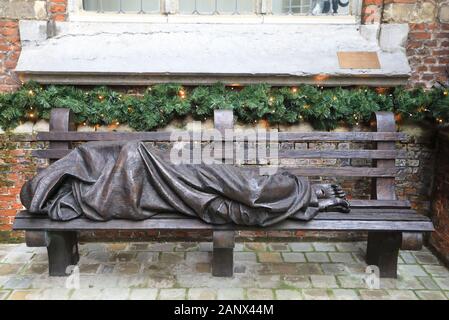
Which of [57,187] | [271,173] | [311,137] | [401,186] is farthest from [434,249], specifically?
[57,187]

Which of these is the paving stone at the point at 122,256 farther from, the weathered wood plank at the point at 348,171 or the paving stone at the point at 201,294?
the weathered wood plank at the point at 348,171

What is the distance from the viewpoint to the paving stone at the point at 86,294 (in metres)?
3.17

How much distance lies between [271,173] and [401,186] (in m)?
1.76

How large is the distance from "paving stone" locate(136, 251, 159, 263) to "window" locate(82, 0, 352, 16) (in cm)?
249

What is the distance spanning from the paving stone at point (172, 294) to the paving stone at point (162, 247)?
80cm

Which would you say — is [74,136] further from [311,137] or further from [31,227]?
[311,137]

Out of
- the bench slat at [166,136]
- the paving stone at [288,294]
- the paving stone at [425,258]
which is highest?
the bench slat at [166,136]

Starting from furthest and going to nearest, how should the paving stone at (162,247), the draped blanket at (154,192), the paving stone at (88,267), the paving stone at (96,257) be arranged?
the paving stone at (162,247)
the paving stone at (96,257)
the paving stone at (88,267)
the draped blanket at (154,192)

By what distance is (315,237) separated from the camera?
4355 mm

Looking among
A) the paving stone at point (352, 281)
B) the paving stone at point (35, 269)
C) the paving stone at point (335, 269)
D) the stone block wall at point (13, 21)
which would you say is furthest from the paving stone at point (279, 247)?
the stone block wall at point (13, 21)

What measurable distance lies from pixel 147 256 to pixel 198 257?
1.57 feet

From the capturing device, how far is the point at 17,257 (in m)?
3.87

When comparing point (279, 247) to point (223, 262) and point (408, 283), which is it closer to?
point (223, 262)

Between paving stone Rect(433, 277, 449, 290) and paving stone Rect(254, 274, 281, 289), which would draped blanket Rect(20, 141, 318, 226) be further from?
paving stone Rect(433, 277, 449, 290)
